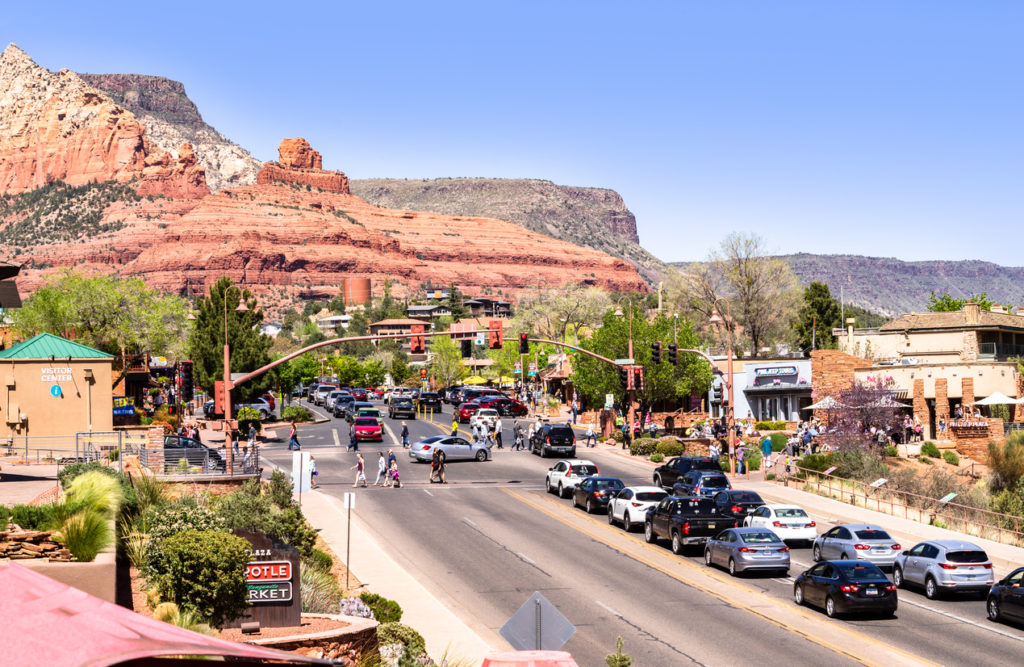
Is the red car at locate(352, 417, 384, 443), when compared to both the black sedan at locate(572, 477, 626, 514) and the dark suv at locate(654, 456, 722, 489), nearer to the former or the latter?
the dark suv at locate(654, 456, 722, 489)

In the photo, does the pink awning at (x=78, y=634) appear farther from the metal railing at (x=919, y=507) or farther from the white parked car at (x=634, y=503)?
the metal railing at (x=919, y=507)

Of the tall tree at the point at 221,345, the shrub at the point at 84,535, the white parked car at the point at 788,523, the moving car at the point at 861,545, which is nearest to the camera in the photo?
the shrub at the point at 84,535

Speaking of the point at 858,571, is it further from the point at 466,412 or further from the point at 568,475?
the point at 466,412

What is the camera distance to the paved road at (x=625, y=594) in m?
21.2

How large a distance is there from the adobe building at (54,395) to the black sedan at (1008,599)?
30.9 metres

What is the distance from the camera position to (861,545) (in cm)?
2895

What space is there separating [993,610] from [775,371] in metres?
50.5

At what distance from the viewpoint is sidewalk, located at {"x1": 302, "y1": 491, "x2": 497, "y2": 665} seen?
66.8ft

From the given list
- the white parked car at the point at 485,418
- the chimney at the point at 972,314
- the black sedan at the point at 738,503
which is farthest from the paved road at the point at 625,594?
the chimney at the point at 972,314

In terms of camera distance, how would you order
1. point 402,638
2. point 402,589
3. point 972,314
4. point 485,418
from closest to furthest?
point 402,638 < point 402,589 < point 485,418 < point 972,314

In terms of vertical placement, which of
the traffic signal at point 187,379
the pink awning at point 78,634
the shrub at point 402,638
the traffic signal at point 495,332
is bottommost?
the shrub at point 402,638

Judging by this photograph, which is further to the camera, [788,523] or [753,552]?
[788,523]

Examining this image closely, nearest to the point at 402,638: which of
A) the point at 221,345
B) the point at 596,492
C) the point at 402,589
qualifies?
the point at 402,589

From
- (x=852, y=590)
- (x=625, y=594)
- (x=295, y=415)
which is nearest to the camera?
(x=852, y=590)
